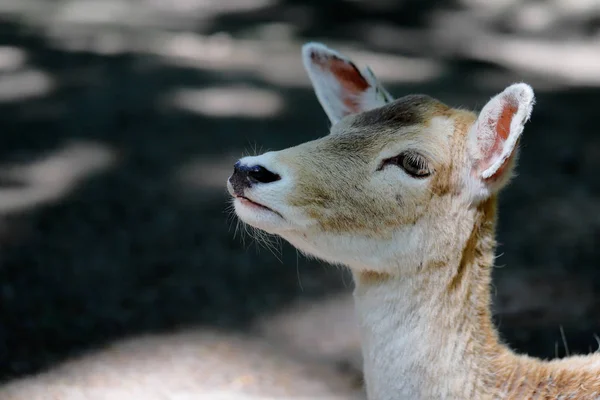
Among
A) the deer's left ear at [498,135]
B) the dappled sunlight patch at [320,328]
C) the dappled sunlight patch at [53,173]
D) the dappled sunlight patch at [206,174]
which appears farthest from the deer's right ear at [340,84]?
the dappled sunlight patch at [53,173]

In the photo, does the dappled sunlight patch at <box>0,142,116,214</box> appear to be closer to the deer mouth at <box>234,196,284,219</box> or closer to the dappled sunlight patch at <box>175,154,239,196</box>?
the dappled sunlight patch at <box>175,154,239,196</box>

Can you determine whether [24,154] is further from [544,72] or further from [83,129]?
[544,72]

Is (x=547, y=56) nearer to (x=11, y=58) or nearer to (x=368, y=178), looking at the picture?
(x=11, y=58)

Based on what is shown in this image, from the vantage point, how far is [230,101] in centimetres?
669

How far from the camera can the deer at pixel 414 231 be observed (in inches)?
92.4

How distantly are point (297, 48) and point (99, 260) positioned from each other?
370 cm

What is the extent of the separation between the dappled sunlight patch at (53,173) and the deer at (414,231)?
10.4 ft

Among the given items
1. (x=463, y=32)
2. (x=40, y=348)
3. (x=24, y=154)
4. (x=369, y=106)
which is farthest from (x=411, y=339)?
(x=463, y=32)

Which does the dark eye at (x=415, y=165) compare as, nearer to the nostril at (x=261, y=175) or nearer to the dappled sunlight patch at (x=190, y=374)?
the nostril at (x=261, y=175)

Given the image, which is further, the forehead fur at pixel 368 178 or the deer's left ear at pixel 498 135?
the forehead fur at pixel 368 178

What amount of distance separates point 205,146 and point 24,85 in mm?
1778

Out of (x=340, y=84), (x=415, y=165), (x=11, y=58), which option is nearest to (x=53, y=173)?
(x=11, y=58)

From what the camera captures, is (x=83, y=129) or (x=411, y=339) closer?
(x=411, y=339)

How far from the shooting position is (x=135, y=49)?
7457mm
